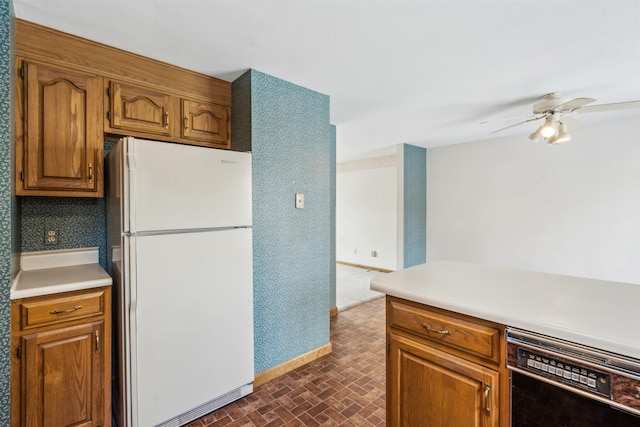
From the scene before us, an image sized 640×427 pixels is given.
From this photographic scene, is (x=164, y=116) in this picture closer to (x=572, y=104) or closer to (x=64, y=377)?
(x=64, y=377)

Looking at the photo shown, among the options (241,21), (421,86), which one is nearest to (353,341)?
(421,86)

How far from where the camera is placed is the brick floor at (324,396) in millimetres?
1850

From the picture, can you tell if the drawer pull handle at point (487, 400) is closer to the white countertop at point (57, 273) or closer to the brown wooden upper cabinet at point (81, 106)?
the white countertop at point (57, 273)

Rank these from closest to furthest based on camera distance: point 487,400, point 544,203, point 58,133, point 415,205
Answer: point 487,400 → point 58,133 → point 544,203 → point 415,205

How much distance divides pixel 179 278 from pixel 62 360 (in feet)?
Answer: 2.19

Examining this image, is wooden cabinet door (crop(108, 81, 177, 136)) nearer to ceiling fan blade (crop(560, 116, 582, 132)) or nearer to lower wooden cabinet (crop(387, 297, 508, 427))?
lower wooden cabinet (crop(387, 297, 508, 427))

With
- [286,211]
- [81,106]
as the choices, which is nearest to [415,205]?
[286,211]

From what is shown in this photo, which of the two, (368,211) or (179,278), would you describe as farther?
(368,211)

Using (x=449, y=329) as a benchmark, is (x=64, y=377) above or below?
below

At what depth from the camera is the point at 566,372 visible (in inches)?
37.0

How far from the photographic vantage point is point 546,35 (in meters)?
1.80

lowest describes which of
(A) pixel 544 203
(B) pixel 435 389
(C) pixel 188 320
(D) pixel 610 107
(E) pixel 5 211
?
(B) pixel 435 389

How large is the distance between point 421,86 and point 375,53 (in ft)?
2.52

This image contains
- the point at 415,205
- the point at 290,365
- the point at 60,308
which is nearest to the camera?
the point at 60,308
